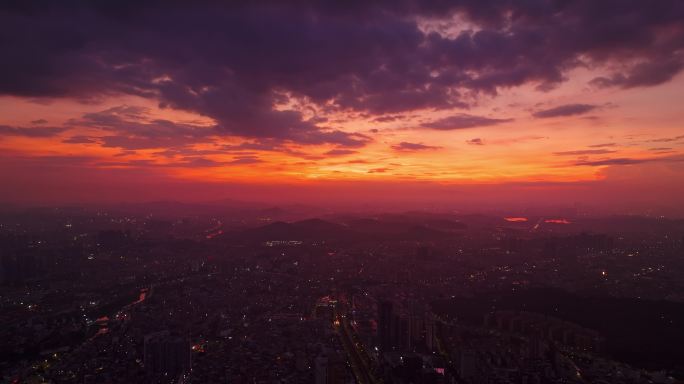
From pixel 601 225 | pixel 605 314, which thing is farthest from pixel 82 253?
pixel 601 225

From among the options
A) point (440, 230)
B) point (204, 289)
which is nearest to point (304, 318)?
point (204, 289)

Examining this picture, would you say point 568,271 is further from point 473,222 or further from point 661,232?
point 473,222

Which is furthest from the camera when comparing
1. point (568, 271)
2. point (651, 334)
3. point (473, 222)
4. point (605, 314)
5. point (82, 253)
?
point (473, 222)

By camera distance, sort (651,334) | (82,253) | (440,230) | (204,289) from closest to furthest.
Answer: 1. (651,334)
2. (204,289)
3. (82,253)
4. (440,230)

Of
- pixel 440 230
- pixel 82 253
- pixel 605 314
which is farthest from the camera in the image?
pixel 440 230

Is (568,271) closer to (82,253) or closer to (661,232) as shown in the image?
(661,232)

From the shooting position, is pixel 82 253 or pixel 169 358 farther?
pixel 82 253
